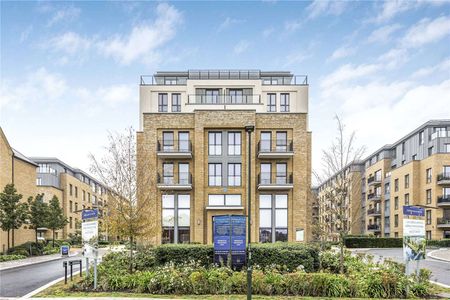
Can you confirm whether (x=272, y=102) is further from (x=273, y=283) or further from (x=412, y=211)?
(x=273, y=283)

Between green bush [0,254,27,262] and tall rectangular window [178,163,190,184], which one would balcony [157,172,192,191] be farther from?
green bush [0,254,27,262]

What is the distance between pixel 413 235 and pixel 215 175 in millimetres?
22347

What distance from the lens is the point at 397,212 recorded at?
59.2 meters

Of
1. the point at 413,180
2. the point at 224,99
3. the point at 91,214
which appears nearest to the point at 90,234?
the point at 91,214

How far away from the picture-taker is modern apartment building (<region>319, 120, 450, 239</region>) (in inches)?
1970

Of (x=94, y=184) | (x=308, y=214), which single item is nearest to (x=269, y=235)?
(x=308, y=214)

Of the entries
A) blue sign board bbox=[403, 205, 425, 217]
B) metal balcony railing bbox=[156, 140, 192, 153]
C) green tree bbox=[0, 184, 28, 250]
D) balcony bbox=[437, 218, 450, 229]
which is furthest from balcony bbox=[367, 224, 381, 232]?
blue sign board bbox=[403, 205, 425, 217]

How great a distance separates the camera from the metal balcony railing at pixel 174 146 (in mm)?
34875

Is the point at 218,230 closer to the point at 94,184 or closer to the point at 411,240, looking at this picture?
the point at 411,240

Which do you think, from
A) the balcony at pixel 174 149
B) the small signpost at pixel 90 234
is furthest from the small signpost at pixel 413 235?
the balcony at pixel 174 149

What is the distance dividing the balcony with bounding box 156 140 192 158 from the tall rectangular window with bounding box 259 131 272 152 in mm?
6151

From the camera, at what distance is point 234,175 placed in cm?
3516

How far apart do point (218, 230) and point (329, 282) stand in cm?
512

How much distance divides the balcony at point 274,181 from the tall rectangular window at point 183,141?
263 inches
